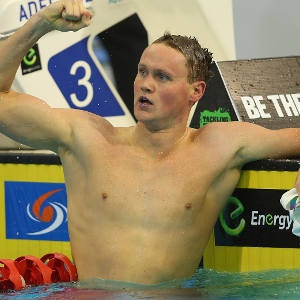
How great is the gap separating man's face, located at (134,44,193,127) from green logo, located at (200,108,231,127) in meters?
0.91

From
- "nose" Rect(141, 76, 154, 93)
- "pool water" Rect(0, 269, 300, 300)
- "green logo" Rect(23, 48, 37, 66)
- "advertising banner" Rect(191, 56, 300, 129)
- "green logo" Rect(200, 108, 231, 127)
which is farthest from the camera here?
"green logo" Rect(23, 48, 37, 66)

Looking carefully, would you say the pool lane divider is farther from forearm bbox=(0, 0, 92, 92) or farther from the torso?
forearm bbox=(0, 0, 92, 92)

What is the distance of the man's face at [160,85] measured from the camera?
3502 millimetres

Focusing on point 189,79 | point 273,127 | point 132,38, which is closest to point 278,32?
point 132,38

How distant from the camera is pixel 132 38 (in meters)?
5.21

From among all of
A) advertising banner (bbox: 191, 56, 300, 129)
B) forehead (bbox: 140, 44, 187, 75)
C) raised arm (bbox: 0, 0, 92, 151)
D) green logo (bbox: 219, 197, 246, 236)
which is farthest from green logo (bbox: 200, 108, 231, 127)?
raised arm (bbox: 0, 0, 92, 151)

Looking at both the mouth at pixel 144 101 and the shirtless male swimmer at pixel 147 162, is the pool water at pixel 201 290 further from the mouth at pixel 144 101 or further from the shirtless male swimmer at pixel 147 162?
the mouth at pixel 144 101

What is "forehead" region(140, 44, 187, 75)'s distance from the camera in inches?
139

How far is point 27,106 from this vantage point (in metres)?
3.55

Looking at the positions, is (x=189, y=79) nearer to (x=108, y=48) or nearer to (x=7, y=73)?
(x=7, y=73)

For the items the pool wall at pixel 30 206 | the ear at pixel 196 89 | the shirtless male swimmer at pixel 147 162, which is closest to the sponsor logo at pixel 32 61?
the pool wall at pixel 30 206

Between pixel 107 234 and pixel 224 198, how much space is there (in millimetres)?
405

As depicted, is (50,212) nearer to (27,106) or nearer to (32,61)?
(27,106)

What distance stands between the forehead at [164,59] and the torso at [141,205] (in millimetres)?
245
